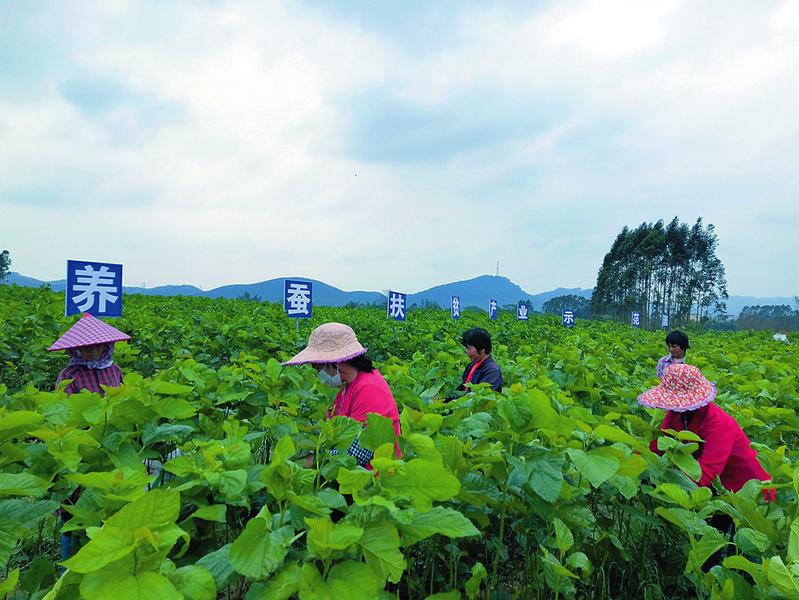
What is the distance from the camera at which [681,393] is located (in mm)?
2666

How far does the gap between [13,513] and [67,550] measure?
52cm

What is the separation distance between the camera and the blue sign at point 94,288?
17.6ft

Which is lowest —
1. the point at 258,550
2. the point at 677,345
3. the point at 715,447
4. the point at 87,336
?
the point at 715,447

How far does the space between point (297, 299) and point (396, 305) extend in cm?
277

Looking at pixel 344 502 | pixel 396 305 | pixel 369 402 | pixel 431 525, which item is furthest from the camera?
pixel 396 305

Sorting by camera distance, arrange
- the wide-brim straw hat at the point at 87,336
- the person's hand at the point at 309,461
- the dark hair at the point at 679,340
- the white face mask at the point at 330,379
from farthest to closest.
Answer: the dark hair at the point at 679,340
the wide-brim straw hat at the point at 87,336
the white face mask at the point at 330,379
the person's hand at the point at 309,461

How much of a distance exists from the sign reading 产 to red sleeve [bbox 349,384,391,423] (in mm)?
7000

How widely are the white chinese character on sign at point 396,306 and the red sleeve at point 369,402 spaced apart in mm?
8843

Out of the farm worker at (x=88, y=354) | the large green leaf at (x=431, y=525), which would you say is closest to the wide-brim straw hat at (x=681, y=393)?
the large green leaf at (x=431, y=525)

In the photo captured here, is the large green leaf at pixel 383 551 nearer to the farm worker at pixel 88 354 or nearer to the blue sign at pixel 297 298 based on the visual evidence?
the farm worker at pixel 88 354

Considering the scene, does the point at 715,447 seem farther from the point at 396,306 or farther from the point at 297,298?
the point at 396,306

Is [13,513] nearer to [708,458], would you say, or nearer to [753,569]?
[753,569]

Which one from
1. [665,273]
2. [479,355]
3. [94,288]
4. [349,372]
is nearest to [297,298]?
Answer: [94,288]

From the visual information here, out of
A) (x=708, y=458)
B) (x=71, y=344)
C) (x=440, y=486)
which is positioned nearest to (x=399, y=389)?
(x=708, y=458)
